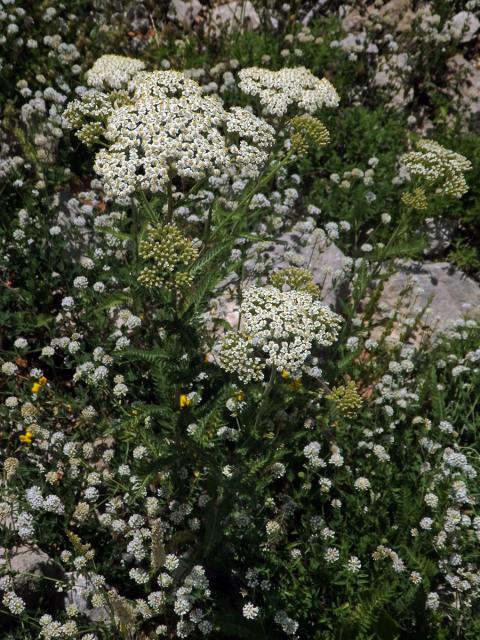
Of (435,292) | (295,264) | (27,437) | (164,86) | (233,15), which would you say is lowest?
(27,437)

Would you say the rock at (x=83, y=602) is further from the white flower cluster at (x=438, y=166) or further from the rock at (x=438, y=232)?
the rock at (x=438, y=232)

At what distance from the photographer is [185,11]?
8.98m

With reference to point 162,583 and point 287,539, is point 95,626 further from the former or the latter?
point 287,539

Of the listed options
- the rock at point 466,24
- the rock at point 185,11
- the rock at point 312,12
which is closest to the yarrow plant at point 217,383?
the rock at point 185,11

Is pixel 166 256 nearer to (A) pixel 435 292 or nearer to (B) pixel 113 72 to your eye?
(B) pixel 113 72

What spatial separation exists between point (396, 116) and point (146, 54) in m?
3.27

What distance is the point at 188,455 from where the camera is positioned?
183 inches

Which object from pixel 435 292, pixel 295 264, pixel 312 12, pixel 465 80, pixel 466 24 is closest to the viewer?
pixel 295 264

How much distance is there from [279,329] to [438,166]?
2.93 metres

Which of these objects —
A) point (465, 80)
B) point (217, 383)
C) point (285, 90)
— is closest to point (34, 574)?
point (217, 383)

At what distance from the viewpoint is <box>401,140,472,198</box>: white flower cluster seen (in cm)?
592

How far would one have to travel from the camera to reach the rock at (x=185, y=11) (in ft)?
29.1

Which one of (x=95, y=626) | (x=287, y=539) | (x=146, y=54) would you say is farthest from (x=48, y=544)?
(x=146, y=54)

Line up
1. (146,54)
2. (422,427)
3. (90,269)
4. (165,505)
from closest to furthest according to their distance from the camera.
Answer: (165,505), (422,427), (90,269), (146,54)
